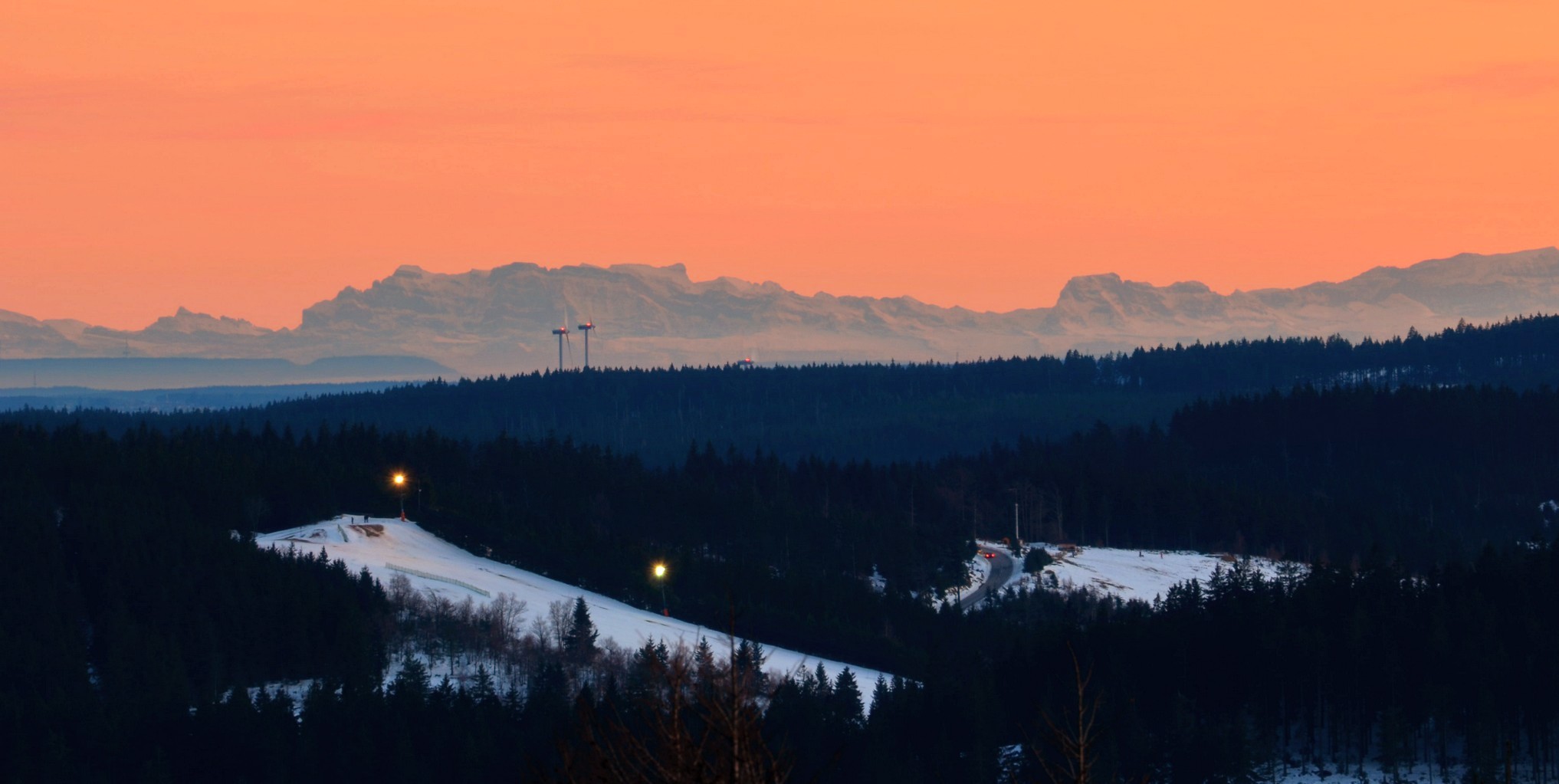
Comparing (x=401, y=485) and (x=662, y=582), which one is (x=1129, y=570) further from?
(x=401, y=485)

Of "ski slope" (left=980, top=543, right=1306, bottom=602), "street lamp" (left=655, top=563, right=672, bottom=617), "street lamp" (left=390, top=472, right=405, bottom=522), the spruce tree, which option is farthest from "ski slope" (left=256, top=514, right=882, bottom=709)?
"ski slope" (left=980, top=543, right=1306, bottom=602)

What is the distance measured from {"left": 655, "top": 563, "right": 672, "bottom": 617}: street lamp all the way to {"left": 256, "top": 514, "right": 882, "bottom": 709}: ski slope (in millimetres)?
1738

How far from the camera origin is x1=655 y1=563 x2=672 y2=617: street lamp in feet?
500

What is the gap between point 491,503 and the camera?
7234 inches

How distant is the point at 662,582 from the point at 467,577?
18325 mm

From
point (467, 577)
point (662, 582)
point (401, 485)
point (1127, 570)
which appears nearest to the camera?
point (467, 577)

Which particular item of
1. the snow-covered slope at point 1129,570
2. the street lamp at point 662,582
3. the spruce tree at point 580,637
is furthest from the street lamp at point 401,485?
the snow-covered slope at point 1129,570

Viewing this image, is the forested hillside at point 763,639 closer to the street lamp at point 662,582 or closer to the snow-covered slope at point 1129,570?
the street lamp at point 662,582

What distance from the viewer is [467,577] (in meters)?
148

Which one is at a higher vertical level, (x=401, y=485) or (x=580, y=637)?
(x=401, y=485)

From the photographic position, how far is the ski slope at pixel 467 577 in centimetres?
13675

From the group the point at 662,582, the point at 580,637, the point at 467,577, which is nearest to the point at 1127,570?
the point at 662,582

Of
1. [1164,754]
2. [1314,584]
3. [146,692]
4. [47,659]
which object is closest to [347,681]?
[146,692]

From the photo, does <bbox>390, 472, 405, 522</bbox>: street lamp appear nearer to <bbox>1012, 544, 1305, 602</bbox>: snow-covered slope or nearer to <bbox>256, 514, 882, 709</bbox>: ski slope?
<bbox>256, 514, 882, 709</bbox>: ski slope
